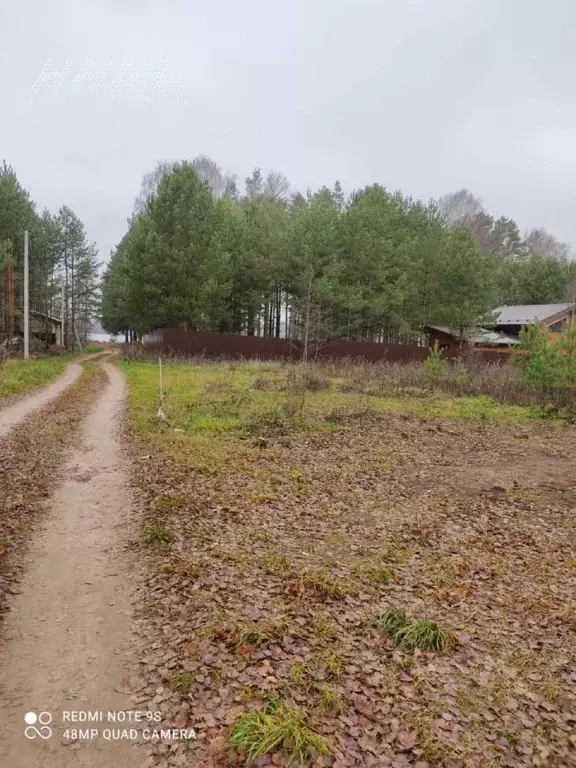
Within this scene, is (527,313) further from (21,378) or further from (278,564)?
(278,564)

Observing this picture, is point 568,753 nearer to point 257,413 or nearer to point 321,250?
point 257,413

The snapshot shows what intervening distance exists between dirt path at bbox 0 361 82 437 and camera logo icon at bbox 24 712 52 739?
24.9ft

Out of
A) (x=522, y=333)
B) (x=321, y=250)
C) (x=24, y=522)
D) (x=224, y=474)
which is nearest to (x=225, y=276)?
(x=321, y=250)

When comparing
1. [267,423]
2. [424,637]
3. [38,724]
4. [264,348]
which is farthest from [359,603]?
[264,348]

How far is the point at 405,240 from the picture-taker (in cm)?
3381

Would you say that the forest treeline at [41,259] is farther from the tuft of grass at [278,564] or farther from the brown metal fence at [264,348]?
the tuft of grass at [278,564]

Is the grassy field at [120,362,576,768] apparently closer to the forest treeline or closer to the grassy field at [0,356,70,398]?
the grassy field at [0,356,70,398]

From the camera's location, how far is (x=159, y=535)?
16.7 ft

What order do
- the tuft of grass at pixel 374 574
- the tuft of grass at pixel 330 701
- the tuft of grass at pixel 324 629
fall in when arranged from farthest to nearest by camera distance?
the tuft of grass at pixel 374 574
the tuft of grass at pixel 324 629
the tuft of grass at pixel 330 701

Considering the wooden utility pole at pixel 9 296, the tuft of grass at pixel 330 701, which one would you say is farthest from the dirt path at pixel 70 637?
the wooden utility pole at pixel 9 296

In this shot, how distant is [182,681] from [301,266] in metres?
28.7

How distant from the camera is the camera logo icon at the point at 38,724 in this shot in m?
2.66

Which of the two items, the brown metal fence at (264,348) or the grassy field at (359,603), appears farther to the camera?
the brown metal fence at (264,348)

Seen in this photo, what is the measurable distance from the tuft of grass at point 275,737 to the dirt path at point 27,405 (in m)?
8.41
